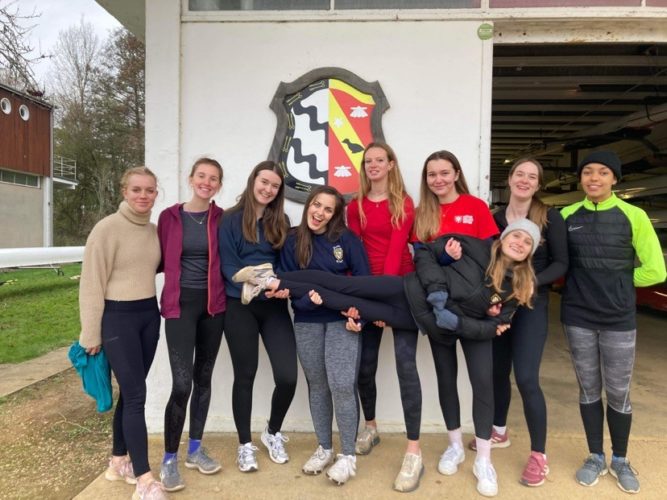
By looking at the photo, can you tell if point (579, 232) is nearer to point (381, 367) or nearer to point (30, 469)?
point (381, 367)

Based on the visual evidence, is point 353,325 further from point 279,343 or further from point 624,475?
point 624,475

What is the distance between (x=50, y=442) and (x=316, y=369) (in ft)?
7.20

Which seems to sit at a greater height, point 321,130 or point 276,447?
point 321,130

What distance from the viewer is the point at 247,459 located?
3.01 metres

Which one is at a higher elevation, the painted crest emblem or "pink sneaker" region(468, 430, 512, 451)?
the painted crest emblem

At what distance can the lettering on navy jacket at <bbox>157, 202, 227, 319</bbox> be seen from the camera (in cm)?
277

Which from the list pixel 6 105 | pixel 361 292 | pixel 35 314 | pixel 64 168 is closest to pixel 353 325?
pixel 361 292

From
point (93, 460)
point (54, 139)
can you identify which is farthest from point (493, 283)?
point (54, 139)

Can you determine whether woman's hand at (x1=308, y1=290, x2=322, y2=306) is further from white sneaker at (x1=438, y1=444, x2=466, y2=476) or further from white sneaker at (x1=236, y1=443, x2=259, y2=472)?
white sneaker at (x1=438, y1=444, x2=466, y2=476)

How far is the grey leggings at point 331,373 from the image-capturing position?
2848 mm

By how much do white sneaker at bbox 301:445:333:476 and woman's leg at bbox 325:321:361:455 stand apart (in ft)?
0.69

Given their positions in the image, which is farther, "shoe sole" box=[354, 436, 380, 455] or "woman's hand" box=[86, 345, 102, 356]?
"shoe sole" box=[354, 436, 380, 455]

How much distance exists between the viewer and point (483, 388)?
283 cm

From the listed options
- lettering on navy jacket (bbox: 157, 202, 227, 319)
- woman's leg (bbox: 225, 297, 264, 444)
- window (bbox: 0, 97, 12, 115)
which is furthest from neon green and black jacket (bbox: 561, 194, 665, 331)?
window (bbox: 0, 97, 12, 115)
